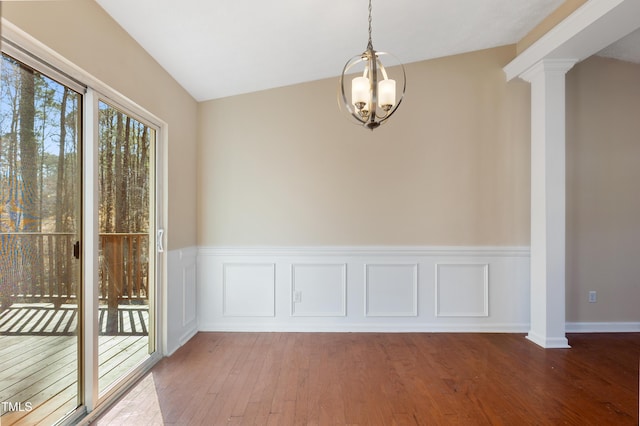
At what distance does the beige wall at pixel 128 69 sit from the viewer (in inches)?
67.4

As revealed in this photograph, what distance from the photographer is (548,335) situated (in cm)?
322

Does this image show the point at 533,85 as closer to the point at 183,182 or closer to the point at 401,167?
the point at 401,167

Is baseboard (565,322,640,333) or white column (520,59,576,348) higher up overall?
white column (520,59,576,348)

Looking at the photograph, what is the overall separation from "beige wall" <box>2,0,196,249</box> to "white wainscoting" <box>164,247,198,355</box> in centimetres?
14

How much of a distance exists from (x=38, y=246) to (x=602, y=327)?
505 cm

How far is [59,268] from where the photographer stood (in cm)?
194

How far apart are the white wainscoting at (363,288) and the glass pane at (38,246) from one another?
1.73m

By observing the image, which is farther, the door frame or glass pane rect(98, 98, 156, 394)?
glass pane rect(98, 98, 156, 394)

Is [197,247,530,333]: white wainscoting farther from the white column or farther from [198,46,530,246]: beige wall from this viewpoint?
the white column

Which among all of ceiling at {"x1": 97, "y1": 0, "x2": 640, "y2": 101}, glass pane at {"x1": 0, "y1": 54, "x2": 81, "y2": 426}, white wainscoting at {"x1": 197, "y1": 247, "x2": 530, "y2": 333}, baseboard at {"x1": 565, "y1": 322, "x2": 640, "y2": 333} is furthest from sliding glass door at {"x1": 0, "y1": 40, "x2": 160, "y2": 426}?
baseboard at {"x1": 565, "y1": 322, "x2": 640, "y2": 333}

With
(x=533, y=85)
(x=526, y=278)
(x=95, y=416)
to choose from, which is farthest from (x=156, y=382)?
(x=533, y=85)

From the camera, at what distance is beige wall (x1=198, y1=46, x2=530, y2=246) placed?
371 centimetres

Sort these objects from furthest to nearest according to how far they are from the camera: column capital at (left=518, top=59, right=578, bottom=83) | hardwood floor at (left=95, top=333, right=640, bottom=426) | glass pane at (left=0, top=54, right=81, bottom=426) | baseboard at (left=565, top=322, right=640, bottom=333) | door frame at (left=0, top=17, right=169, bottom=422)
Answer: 1. baseboard at (left=565, top=322, right=640, bottom=333)
2. column capital at (left=518, top=59, right=578, bottom=83)
3. hardwood floor at (left=95, top=333, right=640, bottom=426)
4. door frame at (left=0, top=17, right=169, bottom=422)
5. glass pane at (left=0, top=54, right=81, bottom=426)

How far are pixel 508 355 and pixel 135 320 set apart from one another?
10.7 feet
